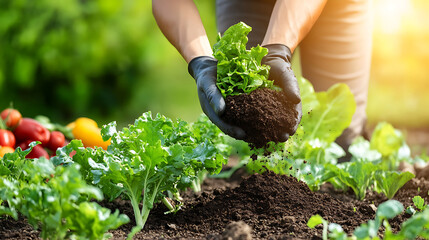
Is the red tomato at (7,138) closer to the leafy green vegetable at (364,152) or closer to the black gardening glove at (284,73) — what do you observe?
the black gardening glove at (284,73)

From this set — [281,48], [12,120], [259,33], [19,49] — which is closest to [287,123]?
[281,48]

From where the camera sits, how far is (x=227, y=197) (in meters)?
3.06

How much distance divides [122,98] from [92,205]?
13.3 feet

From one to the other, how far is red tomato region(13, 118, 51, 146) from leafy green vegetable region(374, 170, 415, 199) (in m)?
2.44

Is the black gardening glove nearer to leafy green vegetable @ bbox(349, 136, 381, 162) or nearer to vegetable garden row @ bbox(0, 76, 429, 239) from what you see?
vegetable garden row @ bbox(0, 76, 429, 239)

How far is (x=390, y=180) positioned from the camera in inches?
131

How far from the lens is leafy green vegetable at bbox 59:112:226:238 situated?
2609 millimetres

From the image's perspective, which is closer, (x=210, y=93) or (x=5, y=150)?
(x=210, y=93)

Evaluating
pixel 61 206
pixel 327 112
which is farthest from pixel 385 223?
pixel 327 112

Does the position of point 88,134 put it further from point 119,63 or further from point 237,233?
point 237,233

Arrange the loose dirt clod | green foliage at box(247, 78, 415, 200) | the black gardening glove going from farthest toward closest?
green foliage at box(247, 78, 415, 200) → the black gardening glove → the loose dirt clod

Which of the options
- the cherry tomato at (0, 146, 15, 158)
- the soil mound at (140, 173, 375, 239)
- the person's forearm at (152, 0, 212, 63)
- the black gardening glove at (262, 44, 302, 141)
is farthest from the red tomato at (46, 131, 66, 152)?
the black gardening glove at (262, 44, 302, 141)

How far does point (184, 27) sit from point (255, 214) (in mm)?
1227

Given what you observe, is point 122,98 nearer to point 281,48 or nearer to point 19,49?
point 19,49
